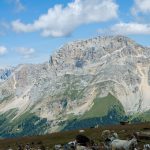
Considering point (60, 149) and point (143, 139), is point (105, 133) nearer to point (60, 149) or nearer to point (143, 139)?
point (143, 139)

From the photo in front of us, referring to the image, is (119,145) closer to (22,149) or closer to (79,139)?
(79,139)

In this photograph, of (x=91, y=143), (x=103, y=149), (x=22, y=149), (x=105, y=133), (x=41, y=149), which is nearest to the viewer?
(x=103, y=149)

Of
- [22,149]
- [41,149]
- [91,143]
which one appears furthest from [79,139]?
[22,149]

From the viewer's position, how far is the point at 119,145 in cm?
4425

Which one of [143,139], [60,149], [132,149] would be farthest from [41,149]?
[132,149]

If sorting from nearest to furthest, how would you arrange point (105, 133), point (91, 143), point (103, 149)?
point (103, 149), point (91, 143), point (105, 133)

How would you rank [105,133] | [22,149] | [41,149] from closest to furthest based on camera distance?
1. [41,149]
2. [22,149]
3. [105,133]

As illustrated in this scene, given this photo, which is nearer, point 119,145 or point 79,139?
point 119,145

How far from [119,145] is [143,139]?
2314 centimetres

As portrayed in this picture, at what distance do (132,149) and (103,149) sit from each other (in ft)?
22.4

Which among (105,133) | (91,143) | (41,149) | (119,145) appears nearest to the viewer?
(119,145)

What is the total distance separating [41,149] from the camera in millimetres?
65875

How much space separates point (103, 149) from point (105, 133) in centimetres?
2944

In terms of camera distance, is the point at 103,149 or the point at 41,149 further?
the point at 41,149
